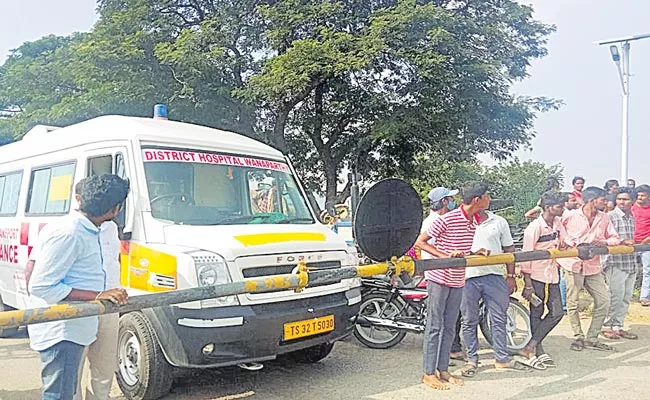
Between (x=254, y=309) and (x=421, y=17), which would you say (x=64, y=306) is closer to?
(x=254, y=309)

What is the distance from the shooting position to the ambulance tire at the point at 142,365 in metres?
5.11

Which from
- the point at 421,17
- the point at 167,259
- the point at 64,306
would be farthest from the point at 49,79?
the point at 64,306

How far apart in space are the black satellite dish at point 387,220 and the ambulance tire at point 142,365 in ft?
6.15

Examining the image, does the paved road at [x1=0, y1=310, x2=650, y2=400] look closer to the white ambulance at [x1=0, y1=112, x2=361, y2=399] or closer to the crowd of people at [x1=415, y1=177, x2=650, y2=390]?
the crowd of people at [x1=415, y1=177, x2=650, y2=390]

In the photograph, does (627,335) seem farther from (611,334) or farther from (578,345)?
(578,345)

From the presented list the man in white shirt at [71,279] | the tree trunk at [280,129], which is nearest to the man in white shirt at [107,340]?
the man in white shirt at [71,279]

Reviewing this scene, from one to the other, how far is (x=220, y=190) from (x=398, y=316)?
8.20 feet

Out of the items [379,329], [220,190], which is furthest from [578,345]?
[220,190]

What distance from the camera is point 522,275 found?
6.73 meters

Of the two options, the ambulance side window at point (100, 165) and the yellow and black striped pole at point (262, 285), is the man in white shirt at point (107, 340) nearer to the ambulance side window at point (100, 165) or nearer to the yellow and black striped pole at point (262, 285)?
the yellow and black striped pole at point (262, 285)

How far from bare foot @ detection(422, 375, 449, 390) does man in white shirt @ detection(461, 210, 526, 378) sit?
50 cm

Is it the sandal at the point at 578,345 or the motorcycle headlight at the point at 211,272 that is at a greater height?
the motorcycle headlight at the point at 211,272

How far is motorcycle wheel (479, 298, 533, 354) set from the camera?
274 inches

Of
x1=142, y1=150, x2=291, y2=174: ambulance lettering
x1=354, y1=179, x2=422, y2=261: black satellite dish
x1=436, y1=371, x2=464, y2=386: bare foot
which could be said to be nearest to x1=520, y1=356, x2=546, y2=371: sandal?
x1=436, y1=371, x2=464, y2=386: bare foot
